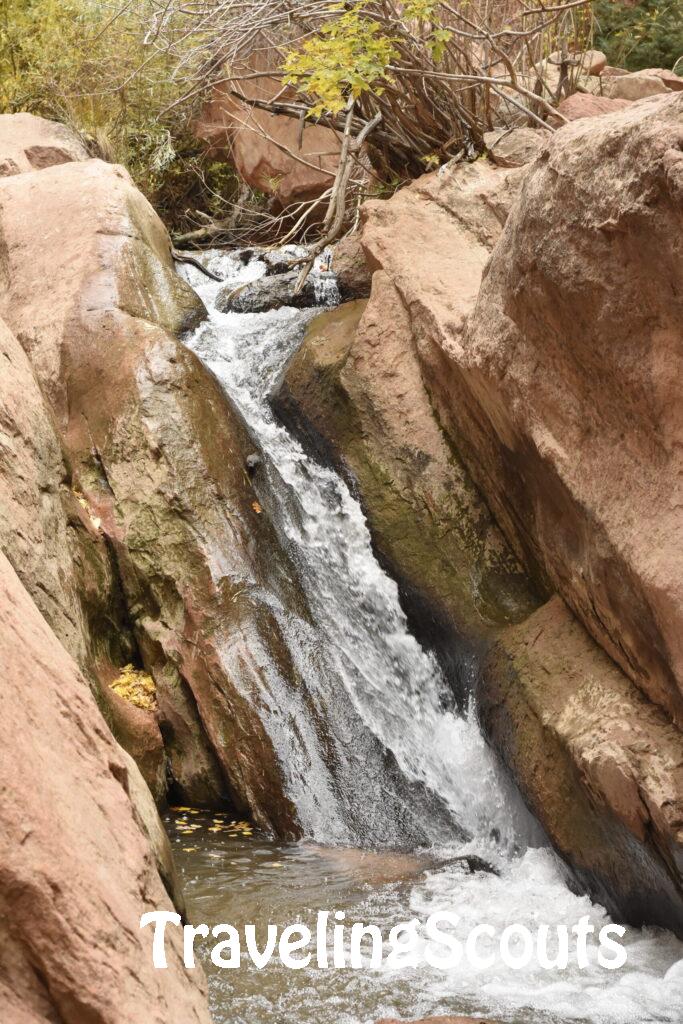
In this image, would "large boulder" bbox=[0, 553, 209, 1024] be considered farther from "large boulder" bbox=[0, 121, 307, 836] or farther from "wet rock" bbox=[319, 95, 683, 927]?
"large boulder" bbox=[0, 121, 307, 836]

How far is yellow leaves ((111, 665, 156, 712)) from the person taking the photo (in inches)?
260

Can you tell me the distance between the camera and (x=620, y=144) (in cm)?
454

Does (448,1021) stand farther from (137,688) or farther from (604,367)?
(137,688)

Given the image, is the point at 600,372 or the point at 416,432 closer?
the point at 600,372

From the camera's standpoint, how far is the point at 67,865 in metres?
2.64

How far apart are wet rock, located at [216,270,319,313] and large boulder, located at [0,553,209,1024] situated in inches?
271

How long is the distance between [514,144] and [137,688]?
6.72 meters

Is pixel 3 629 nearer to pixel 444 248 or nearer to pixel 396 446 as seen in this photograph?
pixel 396 446

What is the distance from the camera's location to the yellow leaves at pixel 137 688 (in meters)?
6.61

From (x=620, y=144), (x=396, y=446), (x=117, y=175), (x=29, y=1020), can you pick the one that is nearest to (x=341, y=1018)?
(x=29, y=1020)

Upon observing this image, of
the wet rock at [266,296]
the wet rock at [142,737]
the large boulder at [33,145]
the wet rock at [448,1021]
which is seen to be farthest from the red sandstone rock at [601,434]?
the large boulder at [33,145]

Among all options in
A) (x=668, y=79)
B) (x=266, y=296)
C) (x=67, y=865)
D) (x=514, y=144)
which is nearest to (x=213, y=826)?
(x=67, y=865)

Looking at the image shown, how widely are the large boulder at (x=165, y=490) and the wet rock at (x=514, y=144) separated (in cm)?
376

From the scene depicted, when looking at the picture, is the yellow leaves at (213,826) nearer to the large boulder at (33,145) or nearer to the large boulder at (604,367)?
the large boulder at (604,367)
